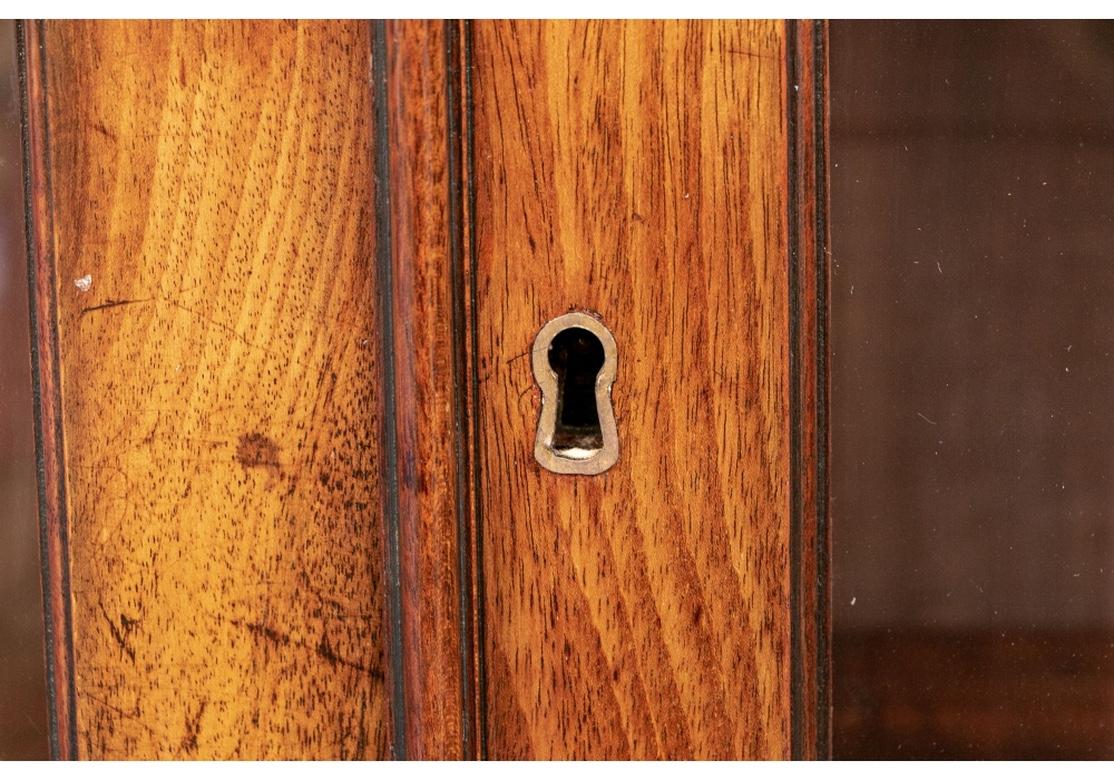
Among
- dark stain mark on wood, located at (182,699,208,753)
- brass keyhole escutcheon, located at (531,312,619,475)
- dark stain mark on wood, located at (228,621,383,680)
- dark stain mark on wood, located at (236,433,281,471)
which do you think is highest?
brass keyhole escutcheon, located at (531,312,619,475)

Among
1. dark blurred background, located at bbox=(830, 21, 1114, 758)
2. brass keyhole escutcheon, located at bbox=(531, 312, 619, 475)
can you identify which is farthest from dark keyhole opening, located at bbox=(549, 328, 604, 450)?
dark blurred background, located at bbox=(830, 21, 1114, 758)

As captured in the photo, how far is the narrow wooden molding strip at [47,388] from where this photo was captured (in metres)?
0.45

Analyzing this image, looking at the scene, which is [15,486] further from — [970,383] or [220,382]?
[970,383]

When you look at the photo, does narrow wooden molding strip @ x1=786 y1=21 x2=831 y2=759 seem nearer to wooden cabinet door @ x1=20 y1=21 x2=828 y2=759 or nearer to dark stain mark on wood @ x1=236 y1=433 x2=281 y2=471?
wooden cabinet door @ x1=20 y1=21 x2=828 y2=759

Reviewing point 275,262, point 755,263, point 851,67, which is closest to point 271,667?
point 275,262

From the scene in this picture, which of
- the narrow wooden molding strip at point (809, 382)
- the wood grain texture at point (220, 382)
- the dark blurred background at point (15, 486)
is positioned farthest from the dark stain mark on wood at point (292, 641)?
the narrow wooden molding strip at point (809, 382)

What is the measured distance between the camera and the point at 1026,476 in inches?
17.6

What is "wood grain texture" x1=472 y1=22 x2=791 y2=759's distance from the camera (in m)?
0.42

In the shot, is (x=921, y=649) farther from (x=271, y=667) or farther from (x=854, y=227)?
(x=271, y=667)

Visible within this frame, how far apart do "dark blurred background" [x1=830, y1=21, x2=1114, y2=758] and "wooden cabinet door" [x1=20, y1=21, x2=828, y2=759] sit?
2cm

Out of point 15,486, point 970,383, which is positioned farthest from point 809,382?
point 15,486

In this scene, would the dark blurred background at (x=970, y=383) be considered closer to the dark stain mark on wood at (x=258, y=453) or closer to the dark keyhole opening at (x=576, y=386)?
the dark keyhole opening at (x=576, y=386)

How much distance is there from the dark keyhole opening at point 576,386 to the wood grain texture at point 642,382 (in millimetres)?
14

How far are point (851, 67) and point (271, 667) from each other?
43 cm
